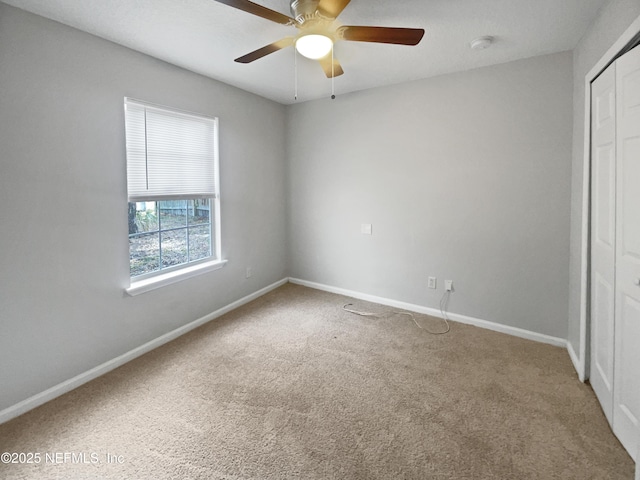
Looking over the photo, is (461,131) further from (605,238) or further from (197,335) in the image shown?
Result: (197,335)

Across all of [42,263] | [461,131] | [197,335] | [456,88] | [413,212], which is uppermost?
[456,88]

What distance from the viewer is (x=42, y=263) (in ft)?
6.71

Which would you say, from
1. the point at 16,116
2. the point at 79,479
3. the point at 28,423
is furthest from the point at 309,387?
the point at 16,116

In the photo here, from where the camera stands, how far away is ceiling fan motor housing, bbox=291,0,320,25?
164 centimetres

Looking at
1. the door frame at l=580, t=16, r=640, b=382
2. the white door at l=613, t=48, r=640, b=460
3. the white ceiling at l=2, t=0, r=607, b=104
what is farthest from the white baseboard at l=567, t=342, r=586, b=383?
the white ceiling at l=2, t=0, r=607, b=104

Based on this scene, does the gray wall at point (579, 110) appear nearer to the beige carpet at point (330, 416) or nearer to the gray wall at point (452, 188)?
the gray wall at point (452, 188)

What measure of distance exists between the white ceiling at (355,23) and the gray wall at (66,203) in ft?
0.70

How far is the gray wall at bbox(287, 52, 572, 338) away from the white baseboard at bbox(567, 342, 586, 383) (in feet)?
0.57

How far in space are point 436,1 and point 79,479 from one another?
3231 millimetres

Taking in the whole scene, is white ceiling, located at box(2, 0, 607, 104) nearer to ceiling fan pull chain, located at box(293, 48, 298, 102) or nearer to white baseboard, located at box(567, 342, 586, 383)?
ceiling fan pull chain, located at box(293, 48, 298, 102)

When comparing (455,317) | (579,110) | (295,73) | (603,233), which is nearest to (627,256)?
(603,233)

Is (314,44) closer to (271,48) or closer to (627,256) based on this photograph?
(271,48)

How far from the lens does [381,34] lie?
1735 millimetres

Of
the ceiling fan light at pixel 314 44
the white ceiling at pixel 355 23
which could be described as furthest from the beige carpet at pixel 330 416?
the white ceiling at pixel 355 23
